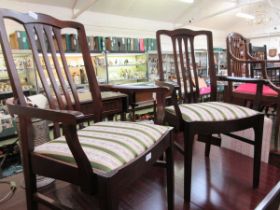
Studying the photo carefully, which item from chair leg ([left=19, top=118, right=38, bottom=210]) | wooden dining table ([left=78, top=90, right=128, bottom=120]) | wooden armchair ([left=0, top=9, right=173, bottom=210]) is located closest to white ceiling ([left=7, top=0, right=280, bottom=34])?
wooden dining table ([left=78, top=90, right=128, bottom=120])

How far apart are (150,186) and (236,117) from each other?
69 centimetres

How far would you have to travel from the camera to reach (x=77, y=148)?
68 cm

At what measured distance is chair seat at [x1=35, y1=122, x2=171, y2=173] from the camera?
73cm

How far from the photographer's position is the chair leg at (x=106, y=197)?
0.67 metres

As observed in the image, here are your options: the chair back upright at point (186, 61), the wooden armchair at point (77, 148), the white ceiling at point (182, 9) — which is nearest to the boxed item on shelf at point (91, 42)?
the white ceiling at point (182, 9)

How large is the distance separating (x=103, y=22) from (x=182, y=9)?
2.53m

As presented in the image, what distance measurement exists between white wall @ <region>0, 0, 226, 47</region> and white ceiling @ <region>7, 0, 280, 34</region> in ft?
0.36

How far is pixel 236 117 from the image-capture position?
119 centimetres

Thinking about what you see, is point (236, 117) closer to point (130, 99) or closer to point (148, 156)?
point (148, 156)

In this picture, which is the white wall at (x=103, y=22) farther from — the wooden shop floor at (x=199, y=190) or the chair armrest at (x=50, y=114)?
the chair armrest at (x=50, y=114)

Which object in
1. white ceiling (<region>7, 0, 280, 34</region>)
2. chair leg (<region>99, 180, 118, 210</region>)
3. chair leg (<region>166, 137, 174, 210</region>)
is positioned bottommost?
chair leg (<region>166, 137, 174, 210</region>)

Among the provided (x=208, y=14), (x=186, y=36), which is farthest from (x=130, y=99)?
(x=208, y=14)

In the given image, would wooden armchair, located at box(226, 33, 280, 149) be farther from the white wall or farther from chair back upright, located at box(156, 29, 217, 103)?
the white wall

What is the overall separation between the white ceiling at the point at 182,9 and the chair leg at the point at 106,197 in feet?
15.0
